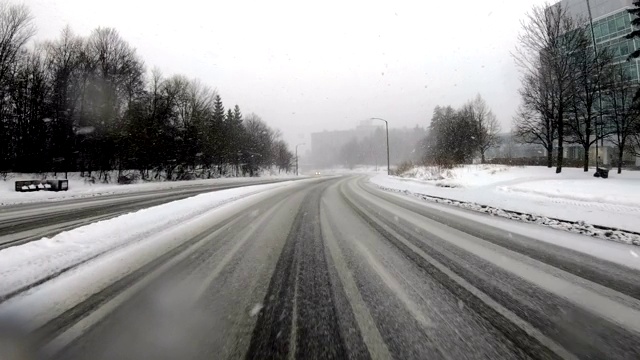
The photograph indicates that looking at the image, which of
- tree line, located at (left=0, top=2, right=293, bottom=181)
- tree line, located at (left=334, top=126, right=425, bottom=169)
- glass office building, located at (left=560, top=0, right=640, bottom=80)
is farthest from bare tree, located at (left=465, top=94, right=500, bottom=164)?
tree line, located at (left=334, top=126, right=425, bottom=169)

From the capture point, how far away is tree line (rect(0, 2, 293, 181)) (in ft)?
98.3

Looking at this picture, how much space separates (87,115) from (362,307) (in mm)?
40229

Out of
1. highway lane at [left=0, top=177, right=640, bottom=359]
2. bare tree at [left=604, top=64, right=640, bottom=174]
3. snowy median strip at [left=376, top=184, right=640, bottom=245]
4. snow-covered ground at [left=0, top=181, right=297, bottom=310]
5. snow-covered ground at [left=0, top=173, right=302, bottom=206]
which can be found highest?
bare tree at [left=604, top=64, right=640, bottom=174]

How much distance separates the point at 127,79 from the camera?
128 feet

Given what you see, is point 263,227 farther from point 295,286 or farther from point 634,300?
point 634,300

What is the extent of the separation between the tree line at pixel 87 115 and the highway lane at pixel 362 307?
34869 millimetres

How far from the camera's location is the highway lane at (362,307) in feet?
7.54

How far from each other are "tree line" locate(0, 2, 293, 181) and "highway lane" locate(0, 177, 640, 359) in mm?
34869

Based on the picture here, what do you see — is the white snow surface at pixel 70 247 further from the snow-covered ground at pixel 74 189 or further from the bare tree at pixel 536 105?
the bare tree at pixel 536 105

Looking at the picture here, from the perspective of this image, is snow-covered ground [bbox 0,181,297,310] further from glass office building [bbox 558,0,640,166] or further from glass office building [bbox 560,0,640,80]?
glass office building [bbox 560,0,640,80]

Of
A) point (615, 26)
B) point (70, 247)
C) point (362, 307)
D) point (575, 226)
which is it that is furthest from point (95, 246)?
point (615, 26)

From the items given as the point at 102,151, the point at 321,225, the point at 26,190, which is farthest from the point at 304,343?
the point at 102,151

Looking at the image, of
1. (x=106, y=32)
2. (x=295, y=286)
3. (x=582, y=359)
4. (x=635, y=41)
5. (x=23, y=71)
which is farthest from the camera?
(x=635, y=41)

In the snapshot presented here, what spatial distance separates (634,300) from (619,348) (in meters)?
1.25
